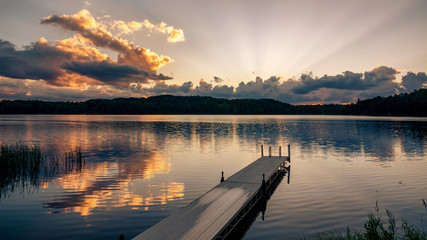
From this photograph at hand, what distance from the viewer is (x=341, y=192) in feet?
66.6

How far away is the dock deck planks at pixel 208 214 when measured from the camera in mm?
10703

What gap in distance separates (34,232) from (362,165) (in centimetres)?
3242

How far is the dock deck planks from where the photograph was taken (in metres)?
10.7

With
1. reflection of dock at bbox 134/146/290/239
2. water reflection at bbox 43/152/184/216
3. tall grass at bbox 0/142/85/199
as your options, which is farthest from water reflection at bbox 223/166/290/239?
tall grass at bbox 0/142/85/199

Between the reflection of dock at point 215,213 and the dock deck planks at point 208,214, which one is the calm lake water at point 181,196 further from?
the dock deck planks at point 208,214

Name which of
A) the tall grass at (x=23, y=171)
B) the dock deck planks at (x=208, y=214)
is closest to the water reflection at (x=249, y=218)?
the dock deck planks at (x=208, y=214)

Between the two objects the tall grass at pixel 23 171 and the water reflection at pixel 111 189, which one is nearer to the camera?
the water reflection at pixel 111 189

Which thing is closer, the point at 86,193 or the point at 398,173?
the point at 86,193

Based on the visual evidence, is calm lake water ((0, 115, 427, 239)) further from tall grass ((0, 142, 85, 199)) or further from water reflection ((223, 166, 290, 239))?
tall grass ((0, 142, 85, 199))

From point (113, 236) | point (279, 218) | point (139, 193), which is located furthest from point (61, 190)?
point (279, 218)

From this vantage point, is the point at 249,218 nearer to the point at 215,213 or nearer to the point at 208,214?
the point at 215,213

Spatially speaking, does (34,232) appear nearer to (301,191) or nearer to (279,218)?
(279,218)

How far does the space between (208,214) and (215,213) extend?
39 centimetres

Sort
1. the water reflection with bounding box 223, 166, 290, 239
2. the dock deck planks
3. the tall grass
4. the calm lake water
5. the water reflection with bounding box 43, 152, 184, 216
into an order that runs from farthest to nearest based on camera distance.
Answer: the tall grass → the water reflection with bounding box 43, 152, 184, 216 → the calm lake water → the water reflection with bounding box 223, 166, 290, 239 → the dock deck planks
